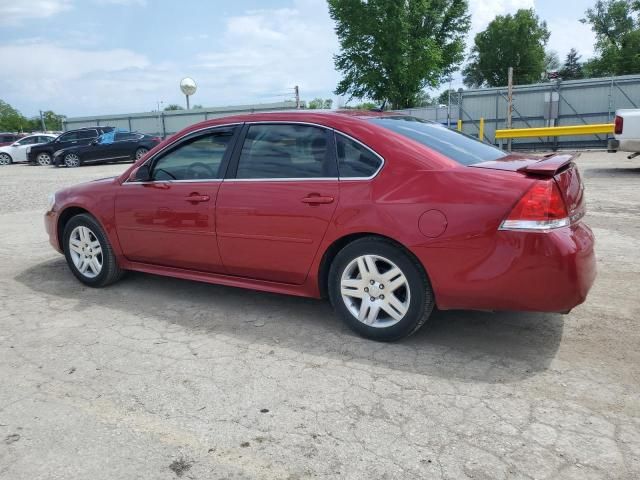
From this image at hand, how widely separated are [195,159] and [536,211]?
2650 mm

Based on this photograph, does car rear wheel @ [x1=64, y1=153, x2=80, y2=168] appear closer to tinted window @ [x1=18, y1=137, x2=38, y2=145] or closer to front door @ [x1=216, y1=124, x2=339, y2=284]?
tinted window @ [x1=18, y1=137, x2=38, y2=145]

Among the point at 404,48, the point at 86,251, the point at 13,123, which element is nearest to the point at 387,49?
the point at 404,48

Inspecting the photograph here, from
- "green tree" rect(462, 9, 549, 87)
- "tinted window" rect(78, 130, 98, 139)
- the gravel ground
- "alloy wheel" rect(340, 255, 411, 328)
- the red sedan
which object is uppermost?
"green tree" rect(462, 9, 549, 87)

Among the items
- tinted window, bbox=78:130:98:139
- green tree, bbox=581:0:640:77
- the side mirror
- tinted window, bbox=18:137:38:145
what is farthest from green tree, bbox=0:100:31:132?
the side mirror

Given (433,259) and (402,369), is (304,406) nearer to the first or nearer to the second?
(402,369)

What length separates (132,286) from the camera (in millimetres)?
5059

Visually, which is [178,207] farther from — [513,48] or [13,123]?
[13,123]

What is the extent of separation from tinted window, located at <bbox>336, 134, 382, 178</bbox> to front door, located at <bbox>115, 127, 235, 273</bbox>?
100 cm

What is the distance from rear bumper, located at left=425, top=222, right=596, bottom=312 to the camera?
3.00m

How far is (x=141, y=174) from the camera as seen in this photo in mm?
4625

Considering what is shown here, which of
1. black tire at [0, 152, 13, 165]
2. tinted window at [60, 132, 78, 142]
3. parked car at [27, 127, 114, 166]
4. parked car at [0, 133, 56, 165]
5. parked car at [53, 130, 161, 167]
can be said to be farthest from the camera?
black tire at [0, 152, 13, 165]

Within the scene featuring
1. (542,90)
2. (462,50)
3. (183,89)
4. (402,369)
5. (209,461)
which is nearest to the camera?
(209,461)

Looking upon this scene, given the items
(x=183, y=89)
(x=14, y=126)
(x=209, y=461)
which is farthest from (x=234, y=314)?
(x=14, y=126)

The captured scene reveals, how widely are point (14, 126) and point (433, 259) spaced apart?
93.0m
